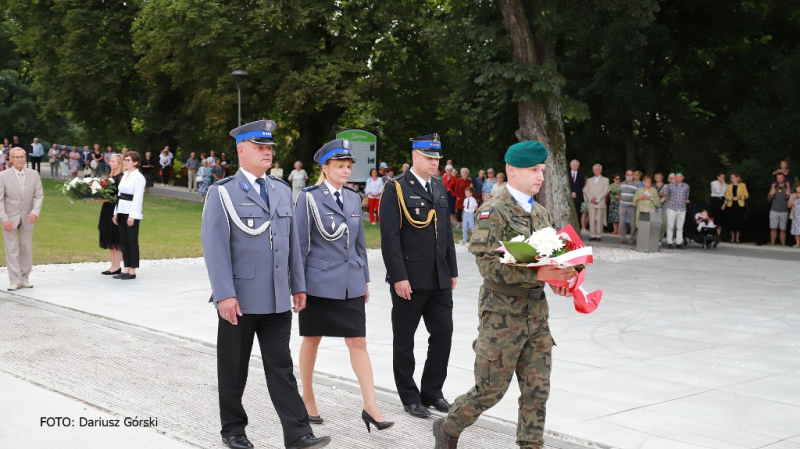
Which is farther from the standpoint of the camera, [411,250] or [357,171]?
[357,171]

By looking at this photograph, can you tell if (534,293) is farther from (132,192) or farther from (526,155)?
(132,192)

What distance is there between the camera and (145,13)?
3825cm

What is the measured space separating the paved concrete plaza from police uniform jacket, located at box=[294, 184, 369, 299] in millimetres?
1183

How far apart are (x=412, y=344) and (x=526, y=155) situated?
2297mm

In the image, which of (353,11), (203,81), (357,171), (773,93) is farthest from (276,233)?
(203,81)

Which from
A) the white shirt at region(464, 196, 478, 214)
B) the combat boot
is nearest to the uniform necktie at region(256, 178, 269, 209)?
the combat boot

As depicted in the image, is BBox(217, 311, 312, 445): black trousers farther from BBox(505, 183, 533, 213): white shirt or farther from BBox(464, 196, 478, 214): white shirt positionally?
BBox(464, 196, 478, 214): white shirt

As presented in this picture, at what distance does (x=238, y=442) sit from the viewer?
5676 mm

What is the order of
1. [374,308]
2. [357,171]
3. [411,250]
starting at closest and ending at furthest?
1. [411,250]
2. [374,308]
3. [357,171]

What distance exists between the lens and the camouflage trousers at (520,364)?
5.05m

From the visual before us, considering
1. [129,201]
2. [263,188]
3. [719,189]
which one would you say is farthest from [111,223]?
[719,189]

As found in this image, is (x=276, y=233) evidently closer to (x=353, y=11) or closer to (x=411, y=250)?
(x=411, y=250)

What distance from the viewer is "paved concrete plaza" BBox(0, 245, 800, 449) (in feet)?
21.4

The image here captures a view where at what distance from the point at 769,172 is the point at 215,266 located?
22968 millimetres
